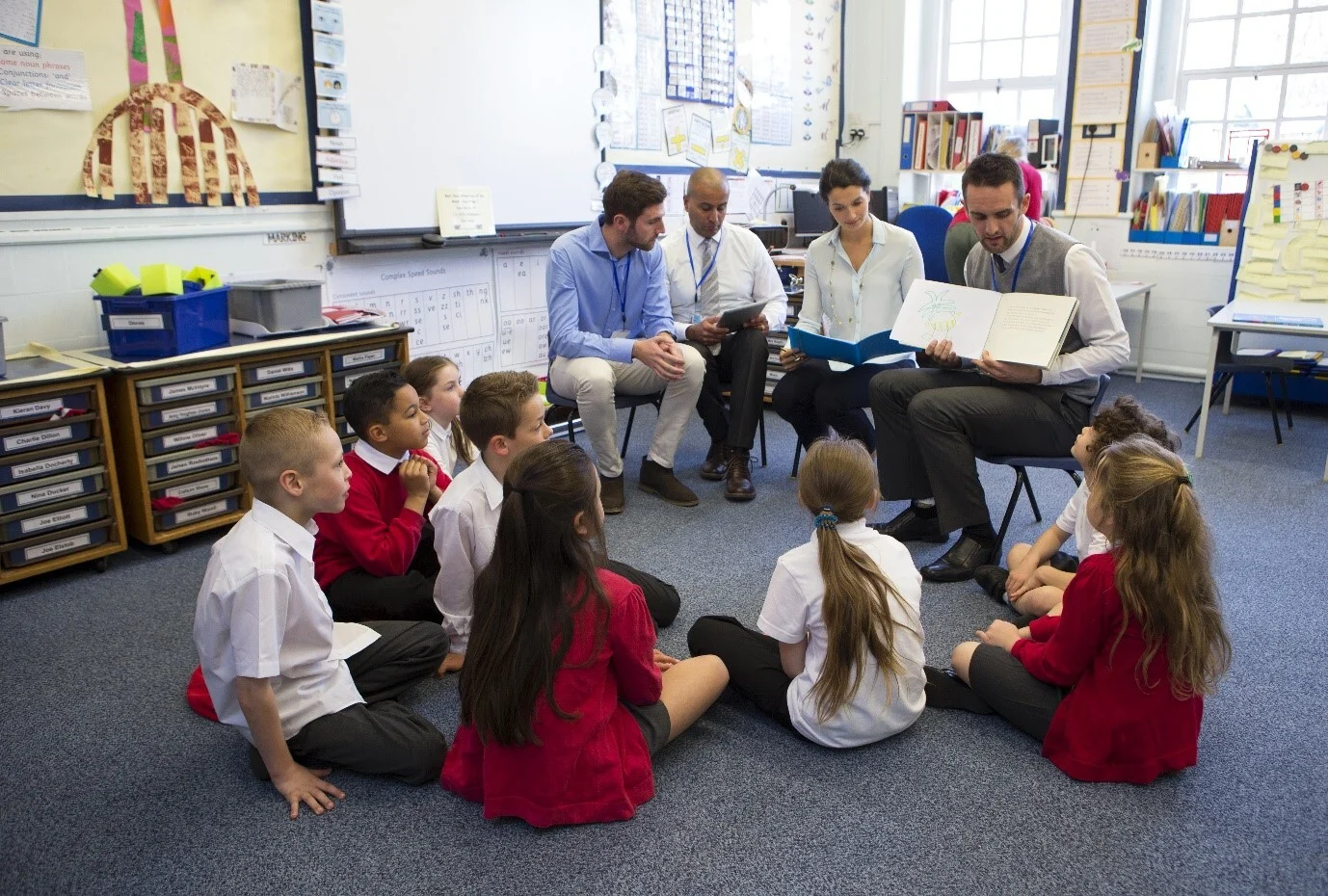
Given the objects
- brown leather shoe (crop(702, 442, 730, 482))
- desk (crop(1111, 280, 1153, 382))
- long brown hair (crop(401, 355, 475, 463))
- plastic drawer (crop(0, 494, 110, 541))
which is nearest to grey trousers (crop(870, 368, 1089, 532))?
brown leather shoe (crop(702, 442, 730, 482))

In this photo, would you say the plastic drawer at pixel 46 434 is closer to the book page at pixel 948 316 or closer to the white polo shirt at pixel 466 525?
the white polo shirt at pixel 466 525

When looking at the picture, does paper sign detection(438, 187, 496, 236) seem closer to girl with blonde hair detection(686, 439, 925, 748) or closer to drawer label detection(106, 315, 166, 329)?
drawer label detection(106, 315, 166, 329)

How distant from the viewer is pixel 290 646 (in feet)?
5.71

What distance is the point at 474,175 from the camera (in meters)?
4.00

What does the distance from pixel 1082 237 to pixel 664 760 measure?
15.8ft

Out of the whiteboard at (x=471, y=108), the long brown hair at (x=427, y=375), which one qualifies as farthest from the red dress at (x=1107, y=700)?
the whiteboard at (x=471, y=108)

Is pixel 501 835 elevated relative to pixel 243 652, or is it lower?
lower

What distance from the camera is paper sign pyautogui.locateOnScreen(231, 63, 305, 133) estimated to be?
3240 mm

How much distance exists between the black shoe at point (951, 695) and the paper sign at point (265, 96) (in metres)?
2.84

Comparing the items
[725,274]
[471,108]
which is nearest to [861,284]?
[725,274]

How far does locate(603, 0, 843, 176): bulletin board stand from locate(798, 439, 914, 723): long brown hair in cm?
318

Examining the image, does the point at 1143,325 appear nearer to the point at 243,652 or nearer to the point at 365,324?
the point at 365,324

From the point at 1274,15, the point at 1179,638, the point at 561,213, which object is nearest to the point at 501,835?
the point at 1179,638

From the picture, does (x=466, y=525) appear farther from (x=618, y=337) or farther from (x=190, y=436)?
(x=618, y=337)
